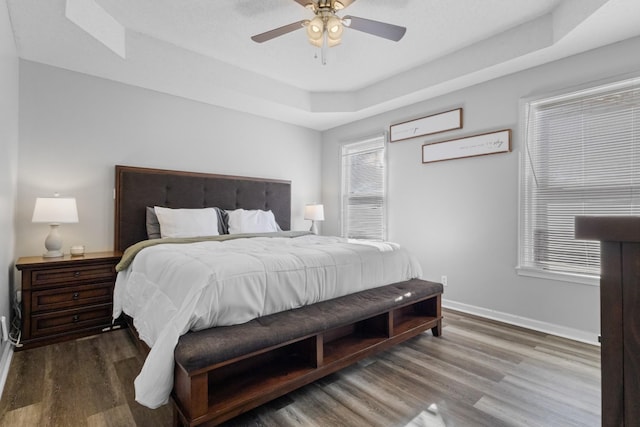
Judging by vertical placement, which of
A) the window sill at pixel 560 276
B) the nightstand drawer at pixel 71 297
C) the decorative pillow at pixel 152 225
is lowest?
the nightstand drawer at pixel 71 297

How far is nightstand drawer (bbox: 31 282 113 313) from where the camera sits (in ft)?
8.31

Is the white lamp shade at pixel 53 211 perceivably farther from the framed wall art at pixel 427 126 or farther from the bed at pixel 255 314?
the framed wall art at pixel 427 126

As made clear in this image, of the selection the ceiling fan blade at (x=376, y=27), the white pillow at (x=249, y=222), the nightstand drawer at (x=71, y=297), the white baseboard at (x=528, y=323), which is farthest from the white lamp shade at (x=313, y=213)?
the ceiling fan blade at (x=376, y=27)

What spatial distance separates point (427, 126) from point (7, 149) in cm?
389

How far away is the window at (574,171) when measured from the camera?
253 cm

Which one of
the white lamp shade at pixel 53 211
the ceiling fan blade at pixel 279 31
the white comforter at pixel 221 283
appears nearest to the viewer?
the white comforter at pixel 221 283

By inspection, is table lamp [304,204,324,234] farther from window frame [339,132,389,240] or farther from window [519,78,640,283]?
window [519,78,640,283]

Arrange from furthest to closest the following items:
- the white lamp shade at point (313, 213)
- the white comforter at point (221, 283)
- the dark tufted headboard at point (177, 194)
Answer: the white lamp shade at point (313, 213), the dark tufted headboard at point (177, 194), the white comforter at point (221, 283)

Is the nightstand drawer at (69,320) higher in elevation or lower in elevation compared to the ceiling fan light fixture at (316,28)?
lower

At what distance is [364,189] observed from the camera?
4.66m

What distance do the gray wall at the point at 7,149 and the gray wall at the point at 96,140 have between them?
18 centimetres

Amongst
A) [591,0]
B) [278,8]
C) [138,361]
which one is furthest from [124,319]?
[591,0]

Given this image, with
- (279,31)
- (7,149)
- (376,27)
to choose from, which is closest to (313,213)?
(279,31)

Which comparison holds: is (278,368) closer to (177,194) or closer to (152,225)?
(152,225)
